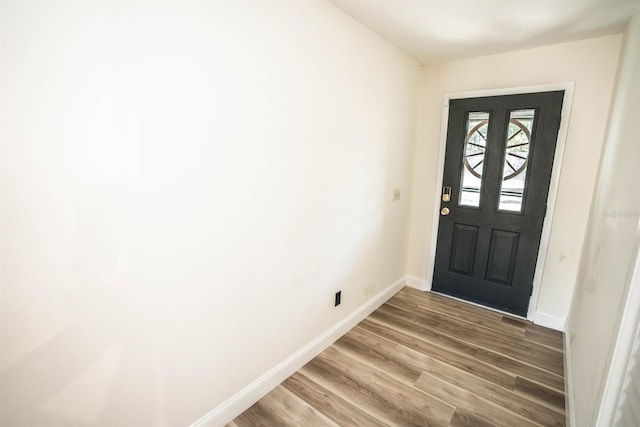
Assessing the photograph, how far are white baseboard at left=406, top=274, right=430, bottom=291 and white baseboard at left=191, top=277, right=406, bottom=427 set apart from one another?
0.81 metres

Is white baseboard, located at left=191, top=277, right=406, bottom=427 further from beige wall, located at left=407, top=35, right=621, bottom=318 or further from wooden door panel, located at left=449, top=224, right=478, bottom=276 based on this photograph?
beige wall, located at left=407, top=35, right=621, bottom=318

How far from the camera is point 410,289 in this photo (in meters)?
3.39

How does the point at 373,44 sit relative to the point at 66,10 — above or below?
above

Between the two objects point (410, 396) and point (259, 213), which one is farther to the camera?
point (410, 396)

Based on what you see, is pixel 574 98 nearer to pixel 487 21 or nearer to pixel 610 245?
pixel 487 21

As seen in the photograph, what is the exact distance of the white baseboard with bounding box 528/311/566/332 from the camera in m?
2.64

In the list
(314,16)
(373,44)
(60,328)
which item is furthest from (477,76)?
(60,328)

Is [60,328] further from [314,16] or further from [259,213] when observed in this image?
[314,16]

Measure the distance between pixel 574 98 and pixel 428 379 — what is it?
2542 mm

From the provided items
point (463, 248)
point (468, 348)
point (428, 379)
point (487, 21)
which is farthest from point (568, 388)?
point (487, 21)

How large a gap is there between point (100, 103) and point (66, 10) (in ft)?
0.91

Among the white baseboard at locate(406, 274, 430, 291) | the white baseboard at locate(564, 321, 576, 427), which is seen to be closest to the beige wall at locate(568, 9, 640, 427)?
the white baseboard at locate(564, 321, 576, 427)

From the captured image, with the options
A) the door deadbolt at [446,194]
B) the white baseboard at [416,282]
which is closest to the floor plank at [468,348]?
the white baseboard at [416,282]

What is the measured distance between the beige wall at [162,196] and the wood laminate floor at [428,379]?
30 cm
